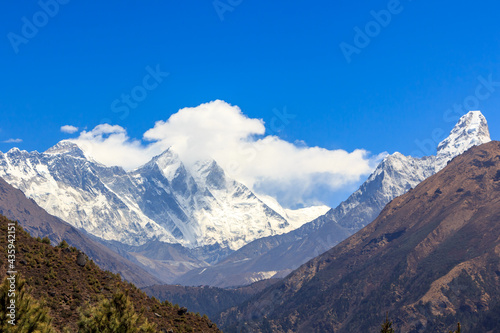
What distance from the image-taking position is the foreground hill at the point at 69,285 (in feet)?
305

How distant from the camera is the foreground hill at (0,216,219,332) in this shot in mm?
92812

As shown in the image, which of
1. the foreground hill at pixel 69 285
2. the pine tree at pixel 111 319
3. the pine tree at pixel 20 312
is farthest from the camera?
the foreground hill at pixel 69 285

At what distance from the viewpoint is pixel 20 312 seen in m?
51.5

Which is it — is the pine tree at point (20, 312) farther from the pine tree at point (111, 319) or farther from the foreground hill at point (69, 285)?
the foreground hill at point (69, 285)

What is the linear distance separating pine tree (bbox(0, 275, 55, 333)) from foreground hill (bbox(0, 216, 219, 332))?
113 feet

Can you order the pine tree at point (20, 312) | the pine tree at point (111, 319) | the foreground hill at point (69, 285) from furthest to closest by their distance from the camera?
the foreground hill at point (69, 285)
the pine tree at point (111, 319)
the pine tree at point (20, 312)

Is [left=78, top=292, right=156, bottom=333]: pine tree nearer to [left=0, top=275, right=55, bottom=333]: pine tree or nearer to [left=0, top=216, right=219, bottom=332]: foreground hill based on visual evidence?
[left=0, top=275, right=55, bottom=333]: pine tree

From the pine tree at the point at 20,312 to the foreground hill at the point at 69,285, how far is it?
113ft

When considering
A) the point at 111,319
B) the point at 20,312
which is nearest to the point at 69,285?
the point at 111,319

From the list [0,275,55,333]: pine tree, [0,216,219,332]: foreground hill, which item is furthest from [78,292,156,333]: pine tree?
[0,216,219,332]: foreground hill

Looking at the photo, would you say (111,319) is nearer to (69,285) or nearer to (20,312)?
(20,312)

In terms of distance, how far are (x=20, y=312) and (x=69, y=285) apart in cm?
5106

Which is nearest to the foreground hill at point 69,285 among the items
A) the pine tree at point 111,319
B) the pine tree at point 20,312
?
the pine tree at point 111,319

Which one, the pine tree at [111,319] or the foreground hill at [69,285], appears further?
the foreground hill at [69,285]
